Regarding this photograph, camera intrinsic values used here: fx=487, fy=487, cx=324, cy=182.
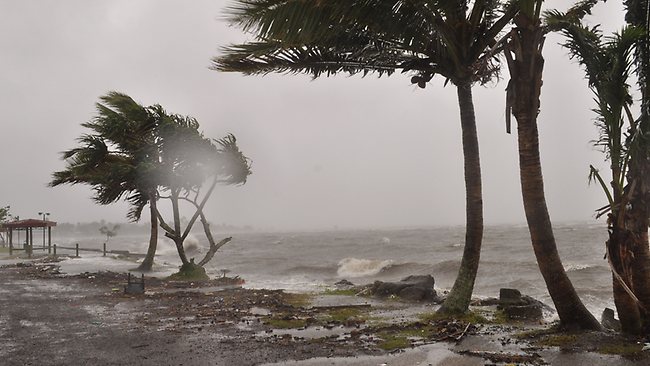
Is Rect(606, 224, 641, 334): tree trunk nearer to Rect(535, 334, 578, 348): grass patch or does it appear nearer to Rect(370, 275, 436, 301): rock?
Rect(535, 334, 578, 348): grass patch

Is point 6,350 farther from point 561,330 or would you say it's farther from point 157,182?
point 157,182

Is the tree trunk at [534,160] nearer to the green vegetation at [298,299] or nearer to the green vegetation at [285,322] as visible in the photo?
the green vegetation at [285,322]

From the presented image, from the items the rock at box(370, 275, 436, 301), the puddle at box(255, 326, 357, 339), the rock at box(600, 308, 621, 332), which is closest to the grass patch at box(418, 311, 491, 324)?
the puddle at box(255, 326, 357, 339)

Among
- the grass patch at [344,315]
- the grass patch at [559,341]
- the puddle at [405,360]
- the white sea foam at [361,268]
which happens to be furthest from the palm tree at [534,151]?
the white sea foam at [361,268]

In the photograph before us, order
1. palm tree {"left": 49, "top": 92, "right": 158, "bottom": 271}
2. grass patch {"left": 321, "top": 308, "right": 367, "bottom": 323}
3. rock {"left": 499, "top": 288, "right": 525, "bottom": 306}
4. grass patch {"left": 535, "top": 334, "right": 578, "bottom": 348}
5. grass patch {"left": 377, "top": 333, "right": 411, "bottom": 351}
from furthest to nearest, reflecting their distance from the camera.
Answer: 1. palm tree {"left": 49, "top": 92, "right": 158, "bottom": 271}
2. rock {"left": 499, "top": 288, "right": 525, "bottom": 306}
3. grass patch {"left": 321, "top": 308, "right": 367, "bottom": 323}
4. grass patch {"left": 377, "top": 333, "right": 411, "bottom": 351}
5. grass patch {"left": 535, "top": 334, "right": 578, "bottom": 348}

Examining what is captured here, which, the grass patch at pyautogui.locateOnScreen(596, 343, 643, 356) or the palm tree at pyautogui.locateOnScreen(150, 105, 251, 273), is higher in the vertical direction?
the palm tree at pyautogui.locateOnScreen(150, 105, 251, 273)

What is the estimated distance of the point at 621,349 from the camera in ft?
24.0

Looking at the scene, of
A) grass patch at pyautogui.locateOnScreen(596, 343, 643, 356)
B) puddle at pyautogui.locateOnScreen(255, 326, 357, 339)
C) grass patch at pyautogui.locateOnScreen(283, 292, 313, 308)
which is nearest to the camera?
grass patch at pyautogui.locateOnScreen(596, 343, 643, 356)

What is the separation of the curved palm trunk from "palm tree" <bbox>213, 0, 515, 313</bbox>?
22 mm

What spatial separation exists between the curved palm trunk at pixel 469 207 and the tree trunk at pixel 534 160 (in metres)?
1.98

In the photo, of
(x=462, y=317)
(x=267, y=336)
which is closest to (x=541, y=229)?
(x=462, y=317)

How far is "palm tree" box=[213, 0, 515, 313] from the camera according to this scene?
331 inches

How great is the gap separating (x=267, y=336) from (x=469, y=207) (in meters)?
5.27

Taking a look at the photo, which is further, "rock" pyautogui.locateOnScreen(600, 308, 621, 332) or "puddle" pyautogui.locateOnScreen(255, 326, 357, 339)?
"rock" pyautogui.locateOnScreen(600, 308, 621, 332)
